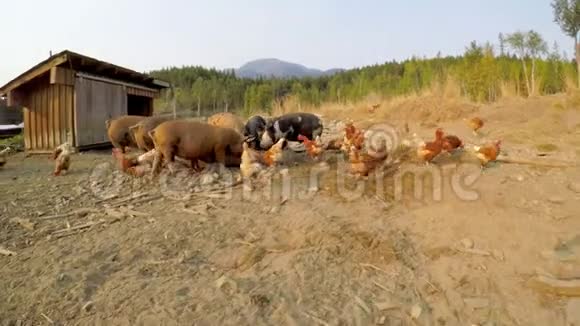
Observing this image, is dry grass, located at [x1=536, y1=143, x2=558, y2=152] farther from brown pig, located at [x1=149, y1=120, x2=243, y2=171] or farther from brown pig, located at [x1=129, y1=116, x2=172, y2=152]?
brown pig, located at [x1=129, y1=116, x2=172, y2=152]

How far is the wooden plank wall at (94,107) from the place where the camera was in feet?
34.2

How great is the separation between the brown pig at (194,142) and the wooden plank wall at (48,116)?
5.55m

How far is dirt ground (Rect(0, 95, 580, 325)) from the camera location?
2.79m

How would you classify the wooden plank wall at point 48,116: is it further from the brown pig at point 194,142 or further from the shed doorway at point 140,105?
the brown pig at point 194,142

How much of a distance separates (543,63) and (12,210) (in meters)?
15.6

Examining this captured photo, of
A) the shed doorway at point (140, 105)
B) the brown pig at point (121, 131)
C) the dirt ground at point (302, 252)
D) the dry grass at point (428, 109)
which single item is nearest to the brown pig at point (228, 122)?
the brown pig at point (121, 131)

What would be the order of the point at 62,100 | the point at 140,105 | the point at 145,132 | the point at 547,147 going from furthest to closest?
the point at 140,105 < the point at 62,100 < the point at 145,132 < the point at 547,147

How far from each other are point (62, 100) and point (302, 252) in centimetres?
920

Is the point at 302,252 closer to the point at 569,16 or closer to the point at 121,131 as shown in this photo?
the point at 121,131

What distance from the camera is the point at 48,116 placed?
1055cm

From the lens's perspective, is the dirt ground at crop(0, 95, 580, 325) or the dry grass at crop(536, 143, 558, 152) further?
the dry grass at crop(536, 143, 558, 152)

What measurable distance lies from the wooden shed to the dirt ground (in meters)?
5.05

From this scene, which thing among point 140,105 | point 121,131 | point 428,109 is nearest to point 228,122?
point 121,131

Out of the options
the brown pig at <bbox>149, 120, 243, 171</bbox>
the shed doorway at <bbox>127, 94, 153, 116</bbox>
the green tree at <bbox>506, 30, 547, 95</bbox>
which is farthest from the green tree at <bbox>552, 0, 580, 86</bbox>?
the shed doorway at <bbox>127, 94, 153, 116</bbox>
